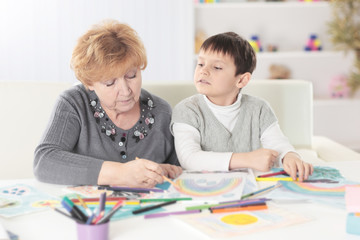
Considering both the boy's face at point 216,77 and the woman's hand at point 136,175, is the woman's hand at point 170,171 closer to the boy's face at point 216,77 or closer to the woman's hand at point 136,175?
the woman's hand at point 136,175

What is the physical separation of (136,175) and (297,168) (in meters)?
0.46

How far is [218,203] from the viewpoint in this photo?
1.20m

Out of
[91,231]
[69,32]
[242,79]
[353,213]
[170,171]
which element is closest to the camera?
[91,231]

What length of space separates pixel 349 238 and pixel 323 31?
3.69m

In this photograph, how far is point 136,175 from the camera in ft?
4.35

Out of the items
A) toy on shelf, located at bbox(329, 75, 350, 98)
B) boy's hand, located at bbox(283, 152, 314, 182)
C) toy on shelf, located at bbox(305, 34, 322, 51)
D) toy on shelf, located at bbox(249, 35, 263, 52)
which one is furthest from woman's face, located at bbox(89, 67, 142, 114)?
toy on shelf, located at bbox(329, 75, 350, 98)

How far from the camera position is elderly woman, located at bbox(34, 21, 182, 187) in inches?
53.8

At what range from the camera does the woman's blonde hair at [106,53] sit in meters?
1.54

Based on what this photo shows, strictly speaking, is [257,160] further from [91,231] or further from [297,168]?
[91,231]

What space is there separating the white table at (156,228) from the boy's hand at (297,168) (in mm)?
247

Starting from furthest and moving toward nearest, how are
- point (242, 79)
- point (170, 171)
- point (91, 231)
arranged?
point (242, 79) → point (170, 171) → point (91, 231)

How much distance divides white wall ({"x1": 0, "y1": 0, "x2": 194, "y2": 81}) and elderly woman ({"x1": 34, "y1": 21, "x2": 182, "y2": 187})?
7.28 ft

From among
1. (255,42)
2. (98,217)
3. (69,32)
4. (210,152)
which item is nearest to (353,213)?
(98,217)

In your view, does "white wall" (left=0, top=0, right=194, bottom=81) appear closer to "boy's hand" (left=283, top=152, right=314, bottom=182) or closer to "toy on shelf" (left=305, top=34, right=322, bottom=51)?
"toy on shelf" (left=305, top=34, right=322, bottom=51)
